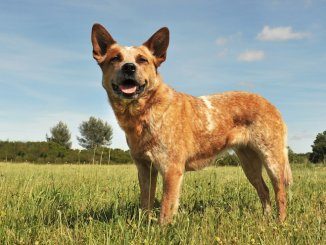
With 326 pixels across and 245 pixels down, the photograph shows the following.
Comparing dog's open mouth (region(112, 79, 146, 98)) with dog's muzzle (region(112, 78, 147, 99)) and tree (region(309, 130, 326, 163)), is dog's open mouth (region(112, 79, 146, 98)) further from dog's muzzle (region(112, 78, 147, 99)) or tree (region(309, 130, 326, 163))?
tree (region(309, 130, 326, 163))

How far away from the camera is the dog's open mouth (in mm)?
5812

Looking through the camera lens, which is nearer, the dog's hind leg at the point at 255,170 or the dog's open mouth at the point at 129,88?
the dog's open mouth at the point at 129,88

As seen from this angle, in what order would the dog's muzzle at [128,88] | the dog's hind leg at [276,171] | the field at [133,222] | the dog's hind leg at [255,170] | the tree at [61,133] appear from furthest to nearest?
the tree at [61,133] < the dog's hind leg at [255,170] < the dog's hind leg at [276,171] < the dog's muzzle at [128,88] < the field at [133,222]

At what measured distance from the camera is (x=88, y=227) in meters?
4.70

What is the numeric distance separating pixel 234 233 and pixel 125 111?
94.1 inches

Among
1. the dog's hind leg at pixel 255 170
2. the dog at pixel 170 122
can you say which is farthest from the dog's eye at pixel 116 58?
the dog's hind leg at pixel 255 170

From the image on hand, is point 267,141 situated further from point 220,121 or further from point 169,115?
point 169,115

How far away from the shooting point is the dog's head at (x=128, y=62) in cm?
581

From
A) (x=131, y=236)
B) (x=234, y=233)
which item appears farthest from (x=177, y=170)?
(x=131, y=236)

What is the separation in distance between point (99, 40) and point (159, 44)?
98cm

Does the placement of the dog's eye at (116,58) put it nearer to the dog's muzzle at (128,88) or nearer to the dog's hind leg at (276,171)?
the dog's muzzle at (128,88)

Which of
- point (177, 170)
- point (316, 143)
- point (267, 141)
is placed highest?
point (316, 143)

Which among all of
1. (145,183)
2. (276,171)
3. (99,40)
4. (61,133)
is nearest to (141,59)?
(99,40)

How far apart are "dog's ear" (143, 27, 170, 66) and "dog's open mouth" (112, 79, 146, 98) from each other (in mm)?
718
